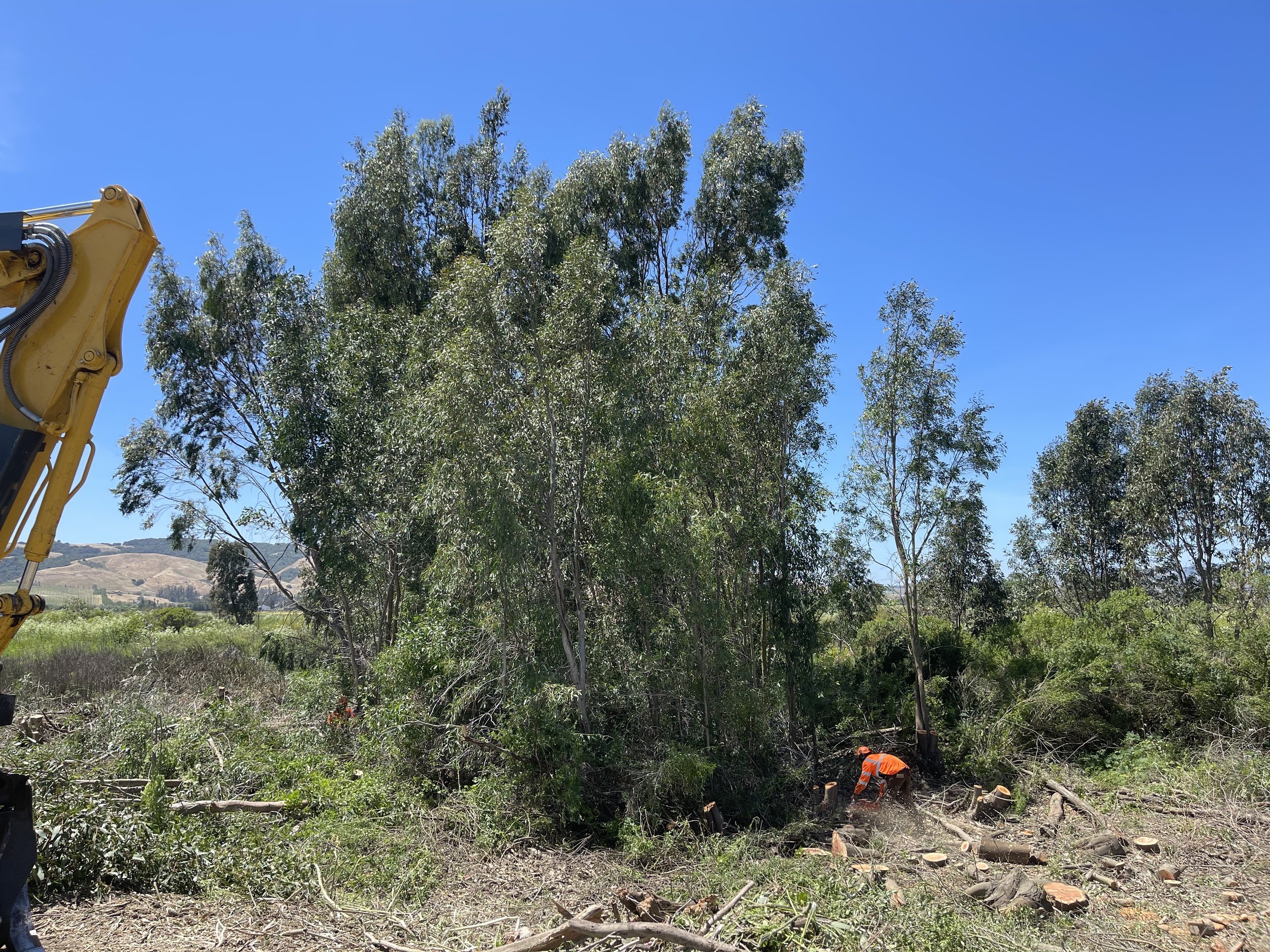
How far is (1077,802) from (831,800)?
303cm

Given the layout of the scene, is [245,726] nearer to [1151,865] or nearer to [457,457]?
[457,457]

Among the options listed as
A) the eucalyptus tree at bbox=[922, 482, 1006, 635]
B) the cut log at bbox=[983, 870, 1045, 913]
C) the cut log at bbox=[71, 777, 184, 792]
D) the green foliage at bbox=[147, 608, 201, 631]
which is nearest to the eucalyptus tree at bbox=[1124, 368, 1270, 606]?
the eucalyptus tree at bbox=[922, 482, 1006, 635]

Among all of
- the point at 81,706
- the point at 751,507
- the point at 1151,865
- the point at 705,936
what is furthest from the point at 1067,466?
the point at 81,706

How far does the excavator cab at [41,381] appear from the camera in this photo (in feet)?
13.7

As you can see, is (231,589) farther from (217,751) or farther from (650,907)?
(650,907)

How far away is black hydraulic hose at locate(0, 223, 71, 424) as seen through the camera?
421cm

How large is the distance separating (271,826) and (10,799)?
354 centimetres

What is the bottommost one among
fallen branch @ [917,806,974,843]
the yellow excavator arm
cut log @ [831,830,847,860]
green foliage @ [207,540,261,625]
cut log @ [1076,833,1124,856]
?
fallen branch @ [917,806,974,843]

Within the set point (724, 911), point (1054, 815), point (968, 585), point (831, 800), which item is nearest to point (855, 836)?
point (831, 800)

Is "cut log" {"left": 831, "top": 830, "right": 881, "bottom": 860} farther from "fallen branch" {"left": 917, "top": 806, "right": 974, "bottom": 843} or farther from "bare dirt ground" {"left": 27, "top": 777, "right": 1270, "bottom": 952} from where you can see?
"fallen branch" {"left": 917, "top": 806, "right": 974, "bottom": 843}

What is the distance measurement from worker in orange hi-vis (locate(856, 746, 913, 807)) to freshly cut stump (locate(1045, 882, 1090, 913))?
4.26m

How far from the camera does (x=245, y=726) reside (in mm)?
10625

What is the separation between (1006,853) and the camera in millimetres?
7320

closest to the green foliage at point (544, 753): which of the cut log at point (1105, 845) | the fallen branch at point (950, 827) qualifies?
the fallen branch at point (950, 827)
